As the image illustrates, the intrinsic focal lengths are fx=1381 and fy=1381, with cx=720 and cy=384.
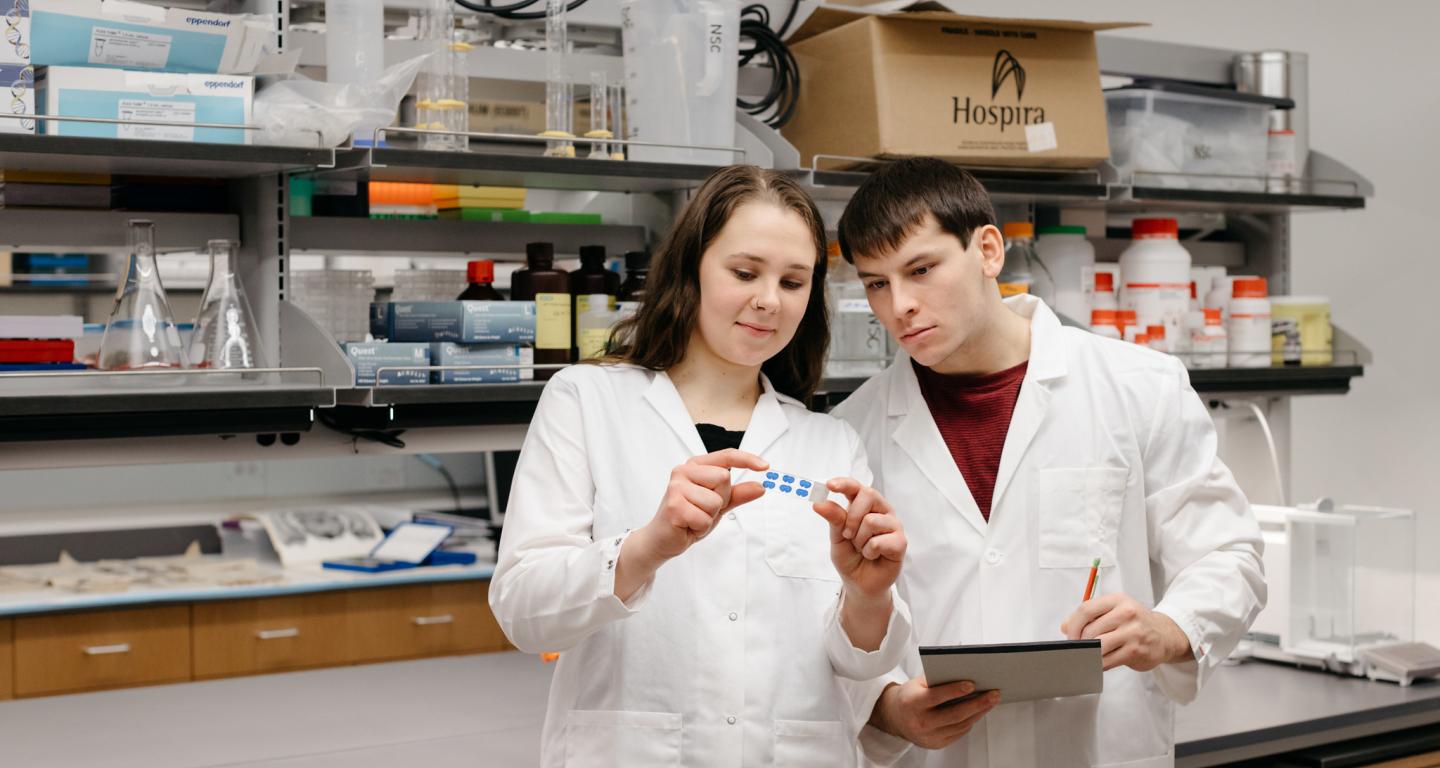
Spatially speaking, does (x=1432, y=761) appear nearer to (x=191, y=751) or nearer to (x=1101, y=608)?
(x=1101, y=608)

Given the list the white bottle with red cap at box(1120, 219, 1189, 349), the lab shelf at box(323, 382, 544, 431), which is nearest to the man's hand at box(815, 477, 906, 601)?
the lab shelf at box(323, 382, 544, 431)

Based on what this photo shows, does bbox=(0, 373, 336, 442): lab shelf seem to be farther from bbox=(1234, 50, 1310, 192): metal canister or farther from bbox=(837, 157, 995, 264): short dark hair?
bbox=(1234, 50, 1310, 192): metal canister

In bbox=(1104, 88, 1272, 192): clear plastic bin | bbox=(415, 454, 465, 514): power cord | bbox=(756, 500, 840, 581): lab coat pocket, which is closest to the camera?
bbox=(756, 500, 840, 581): lab coat pocket

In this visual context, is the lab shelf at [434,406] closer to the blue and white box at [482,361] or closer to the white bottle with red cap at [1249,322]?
the blue and white box at [482,361]

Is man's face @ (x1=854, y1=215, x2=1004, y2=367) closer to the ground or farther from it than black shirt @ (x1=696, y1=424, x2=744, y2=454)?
farther from it

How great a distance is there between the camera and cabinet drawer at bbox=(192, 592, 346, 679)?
3914 mm

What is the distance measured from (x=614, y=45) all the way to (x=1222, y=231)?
5.50 ft

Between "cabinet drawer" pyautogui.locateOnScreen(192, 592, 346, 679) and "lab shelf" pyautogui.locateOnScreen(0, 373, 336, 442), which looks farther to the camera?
"cabinet drawer" pyautogui.locateOnScreen(192, 592, 346, 679)

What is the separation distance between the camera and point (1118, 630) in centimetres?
163

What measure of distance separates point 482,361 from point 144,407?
510 mm

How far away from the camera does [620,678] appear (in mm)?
1560

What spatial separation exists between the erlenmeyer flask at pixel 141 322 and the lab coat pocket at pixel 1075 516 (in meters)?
1.27

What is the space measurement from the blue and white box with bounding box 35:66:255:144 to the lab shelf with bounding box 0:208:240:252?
0.93ft

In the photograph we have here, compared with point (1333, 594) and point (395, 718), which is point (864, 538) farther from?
point (1333, 594)
